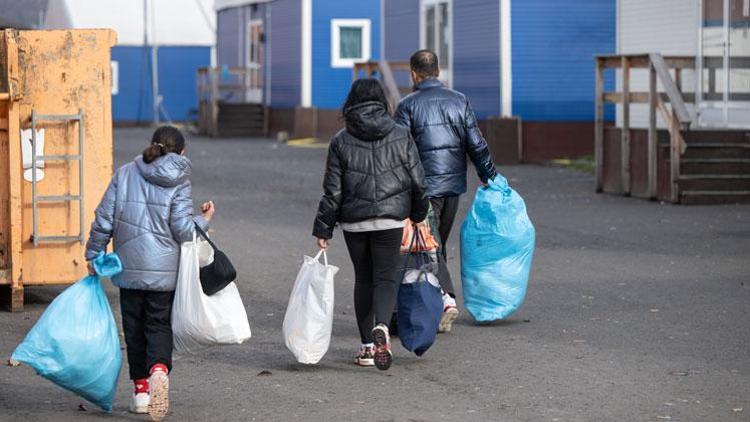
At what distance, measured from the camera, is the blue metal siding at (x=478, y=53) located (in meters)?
27.2

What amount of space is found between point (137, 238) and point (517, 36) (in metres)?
20.3

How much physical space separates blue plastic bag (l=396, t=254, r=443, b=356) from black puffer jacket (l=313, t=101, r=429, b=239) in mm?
549

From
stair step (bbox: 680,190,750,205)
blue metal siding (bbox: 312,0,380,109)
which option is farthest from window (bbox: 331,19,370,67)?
stair step (bbox: 680,190,750,205)

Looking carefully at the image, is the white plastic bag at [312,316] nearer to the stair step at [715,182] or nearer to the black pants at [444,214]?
the black pants at [444,214]

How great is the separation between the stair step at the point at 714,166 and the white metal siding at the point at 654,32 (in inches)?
106

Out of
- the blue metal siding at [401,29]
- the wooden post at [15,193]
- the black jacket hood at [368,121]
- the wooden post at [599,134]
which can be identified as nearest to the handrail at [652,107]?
the wooden post at [599,134]

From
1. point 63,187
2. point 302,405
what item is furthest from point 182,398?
point 63,187

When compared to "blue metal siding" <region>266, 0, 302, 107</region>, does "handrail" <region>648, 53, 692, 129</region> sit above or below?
below

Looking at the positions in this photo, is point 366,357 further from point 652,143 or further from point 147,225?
point 652,143

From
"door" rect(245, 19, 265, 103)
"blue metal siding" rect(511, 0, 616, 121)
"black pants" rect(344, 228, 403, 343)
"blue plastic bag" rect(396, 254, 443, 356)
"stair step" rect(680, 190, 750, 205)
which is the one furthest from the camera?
"door" rect(245, 19, 265, 103)

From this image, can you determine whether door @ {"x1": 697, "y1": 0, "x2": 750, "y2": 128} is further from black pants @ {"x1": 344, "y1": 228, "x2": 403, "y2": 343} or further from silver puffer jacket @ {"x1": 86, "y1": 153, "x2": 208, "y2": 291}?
silver puffer jacket @ {"x1": 86, "y1": 153, "x2": 208, "y2": 291}

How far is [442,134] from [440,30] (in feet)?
65.8

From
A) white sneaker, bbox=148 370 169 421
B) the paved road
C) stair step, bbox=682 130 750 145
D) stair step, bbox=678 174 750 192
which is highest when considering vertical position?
stair step, bbox=682 130 750 145

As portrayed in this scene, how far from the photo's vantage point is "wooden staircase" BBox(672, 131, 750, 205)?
18.4 meters
